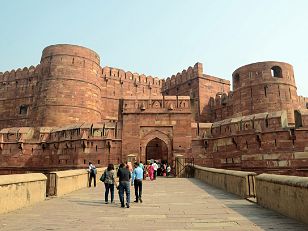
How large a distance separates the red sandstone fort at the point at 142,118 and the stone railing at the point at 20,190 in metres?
9.08

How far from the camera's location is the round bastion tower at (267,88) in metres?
21.0

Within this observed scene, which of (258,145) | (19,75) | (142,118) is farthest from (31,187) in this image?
(19,75)

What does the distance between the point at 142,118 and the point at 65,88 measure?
32.5 feet

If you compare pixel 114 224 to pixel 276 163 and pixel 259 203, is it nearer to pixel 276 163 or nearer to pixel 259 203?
pixel 259 203

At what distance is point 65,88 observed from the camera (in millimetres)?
23406

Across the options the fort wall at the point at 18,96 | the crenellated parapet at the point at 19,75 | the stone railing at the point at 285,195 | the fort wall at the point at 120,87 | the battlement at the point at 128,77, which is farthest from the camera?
the battlement at the point at 128,77

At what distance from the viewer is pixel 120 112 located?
1700 cm

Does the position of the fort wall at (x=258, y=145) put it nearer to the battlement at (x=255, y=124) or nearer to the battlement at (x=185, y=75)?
the battlement at (x=255, y=124)

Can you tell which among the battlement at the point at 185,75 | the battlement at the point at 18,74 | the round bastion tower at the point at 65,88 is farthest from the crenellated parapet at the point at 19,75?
the battlement at the point at 185,75

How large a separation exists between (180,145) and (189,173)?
7.43 feet

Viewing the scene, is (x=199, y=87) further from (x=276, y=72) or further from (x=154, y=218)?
(x=154, y=218)

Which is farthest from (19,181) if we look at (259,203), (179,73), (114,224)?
(179,73)

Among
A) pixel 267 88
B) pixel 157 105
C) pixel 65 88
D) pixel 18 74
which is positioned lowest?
pixel 157 105

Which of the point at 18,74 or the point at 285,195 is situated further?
the point at 18,74
